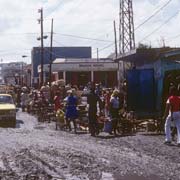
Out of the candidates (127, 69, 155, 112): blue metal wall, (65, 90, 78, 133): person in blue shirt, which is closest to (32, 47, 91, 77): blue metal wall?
(127, 69, 155, 112): blue metal wall

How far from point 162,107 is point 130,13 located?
2857 centimetres

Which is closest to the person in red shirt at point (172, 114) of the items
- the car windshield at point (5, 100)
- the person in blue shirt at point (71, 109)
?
the person in blue shirt at point (71, 109)

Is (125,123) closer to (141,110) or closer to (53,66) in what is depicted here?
(141,110)

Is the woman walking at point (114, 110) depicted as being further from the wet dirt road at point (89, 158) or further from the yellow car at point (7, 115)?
the yellow car at point (7, 115)

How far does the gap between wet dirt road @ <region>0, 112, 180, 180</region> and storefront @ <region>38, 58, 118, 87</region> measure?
45.6 m

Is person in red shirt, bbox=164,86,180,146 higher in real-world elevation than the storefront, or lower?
lower

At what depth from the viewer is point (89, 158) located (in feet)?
47.2

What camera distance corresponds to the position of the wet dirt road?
11766 mm

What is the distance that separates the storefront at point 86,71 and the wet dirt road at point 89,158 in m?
45.6

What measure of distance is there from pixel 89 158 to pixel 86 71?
53076 mm

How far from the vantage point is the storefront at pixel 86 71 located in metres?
66.4

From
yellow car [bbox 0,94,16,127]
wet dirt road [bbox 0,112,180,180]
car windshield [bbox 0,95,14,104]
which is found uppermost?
car windshield [bbox 0,95,14,104]

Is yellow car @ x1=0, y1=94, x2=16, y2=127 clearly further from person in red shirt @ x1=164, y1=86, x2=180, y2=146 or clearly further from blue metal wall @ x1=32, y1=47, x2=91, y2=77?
blue metal wall @ x1=32, y1=47, x2=91, y2=77

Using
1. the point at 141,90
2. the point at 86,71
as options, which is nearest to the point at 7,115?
the point at 141,90
